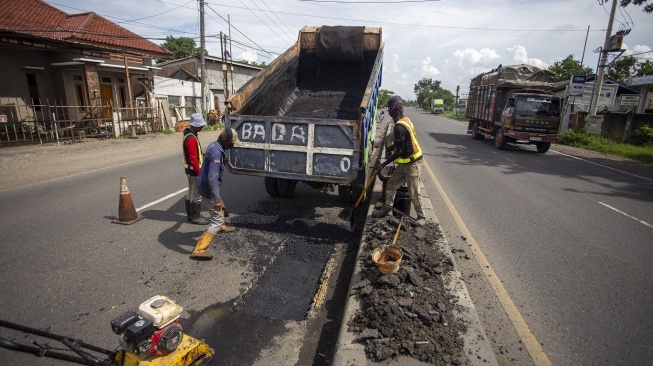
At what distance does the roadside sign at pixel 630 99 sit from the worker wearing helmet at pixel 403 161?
102 feet

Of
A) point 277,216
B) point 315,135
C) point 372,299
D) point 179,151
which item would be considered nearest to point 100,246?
point 277,216

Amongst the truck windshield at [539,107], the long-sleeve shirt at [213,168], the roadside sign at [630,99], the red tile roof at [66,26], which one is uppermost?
the red tile roof at [66,26]

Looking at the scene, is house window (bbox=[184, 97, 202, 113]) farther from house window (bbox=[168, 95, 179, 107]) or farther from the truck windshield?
the truck windshield

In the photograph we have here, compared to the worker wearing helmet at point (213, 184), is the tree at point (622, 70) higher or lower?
higher

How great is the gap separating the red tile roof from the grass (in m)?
23.7

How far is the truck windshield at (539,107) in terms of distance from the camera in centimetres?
1315

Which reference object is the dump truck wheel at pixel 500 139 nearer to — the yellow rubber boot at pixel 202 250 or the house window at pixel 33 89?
the yellow rubber boot at pixel 202 250

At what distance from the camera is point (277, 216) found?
5574mm

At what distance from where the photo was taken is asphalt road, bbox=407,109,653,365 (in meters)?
2.99

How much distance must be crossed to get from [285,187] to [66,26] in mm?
19479

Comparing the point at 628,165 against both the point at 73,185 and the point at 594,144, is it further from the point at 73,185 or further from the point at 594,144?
the point at 73,185

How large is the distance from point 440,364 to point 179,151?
11.9m

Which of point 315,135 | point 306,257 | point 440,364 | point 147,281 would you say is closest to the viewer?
point 440,364

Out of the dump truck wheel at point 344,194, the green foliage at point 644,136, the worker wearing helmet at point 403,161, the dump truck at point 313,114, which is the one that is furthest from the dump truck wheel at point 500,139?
the worker wearing helmet at point 403,161
